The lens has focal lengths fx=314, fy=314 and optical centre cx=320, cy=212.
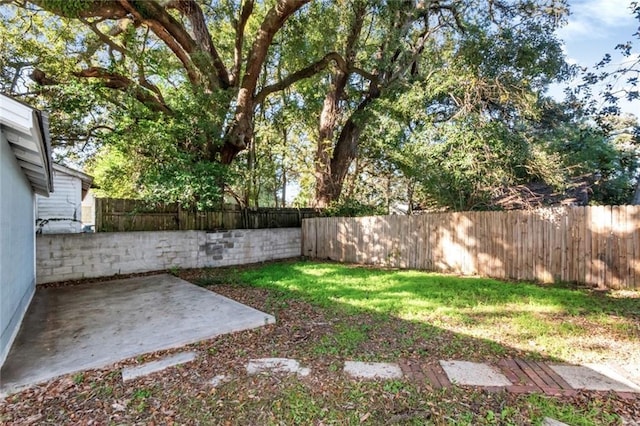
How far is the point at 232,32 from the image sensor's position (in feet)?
32.6

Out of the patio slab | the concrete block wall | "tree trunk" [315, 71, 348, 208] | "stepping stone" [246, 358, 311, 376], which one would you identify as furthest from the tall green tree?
"stepping stone" [246, 358, 311, 376]

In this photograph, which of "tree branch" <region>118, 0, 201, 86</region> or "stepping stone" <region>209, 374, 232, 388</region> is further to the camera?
"tree branch" <region>118, 0, 201, 86</region>

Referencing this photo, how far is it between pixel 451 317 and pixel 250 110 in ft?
22.6

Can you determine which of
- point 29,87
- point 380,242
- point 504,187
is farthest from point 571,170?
point 29,87

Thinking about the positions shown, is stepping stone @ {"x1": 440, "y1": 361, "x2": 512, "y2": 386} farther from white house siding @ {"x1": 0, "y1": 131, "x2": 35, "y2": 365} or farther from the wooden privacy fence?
the wooden privacy fence

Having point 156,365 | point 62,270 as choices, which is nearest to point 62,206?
point 62,270

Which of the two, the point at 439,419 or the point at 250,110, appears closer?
the point at 439,419

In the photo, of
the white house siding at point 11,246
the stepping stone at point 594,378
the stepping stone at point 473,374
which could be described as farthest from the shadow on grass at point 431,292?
the white house siding at point 11,246

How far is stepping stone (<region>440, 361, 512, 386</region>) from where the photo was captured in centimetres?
242

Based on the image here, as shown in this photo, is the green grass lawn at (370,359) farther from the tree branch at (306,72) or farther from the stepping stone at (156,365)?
the tree branch at (306,72)

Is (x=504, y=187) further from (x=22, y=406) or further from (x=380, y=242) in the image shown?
(x=22, y=406)

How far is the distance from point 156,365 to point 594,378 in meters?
3.58

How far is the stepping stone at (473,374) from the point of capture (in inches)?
95.2

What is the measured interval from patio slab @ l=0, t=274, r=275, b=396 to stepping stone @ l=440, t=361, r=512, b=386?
6.74 feet
